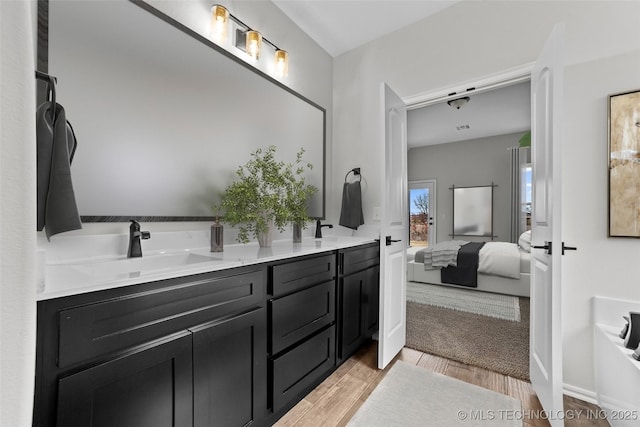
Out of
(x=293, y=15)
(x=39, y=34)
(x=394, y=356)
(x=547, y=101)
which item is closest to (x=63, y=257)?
(x=39, y=34)

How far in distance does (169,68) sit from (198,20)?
40cm

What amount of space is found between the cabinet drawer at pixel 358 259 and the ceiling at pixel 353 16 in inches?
78.9

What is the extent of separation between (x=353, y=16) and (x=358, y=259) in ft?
6.89

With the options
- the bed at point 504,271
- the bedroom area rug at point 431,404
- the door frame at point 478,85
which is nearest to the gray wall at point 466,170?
the bed at point 504,271

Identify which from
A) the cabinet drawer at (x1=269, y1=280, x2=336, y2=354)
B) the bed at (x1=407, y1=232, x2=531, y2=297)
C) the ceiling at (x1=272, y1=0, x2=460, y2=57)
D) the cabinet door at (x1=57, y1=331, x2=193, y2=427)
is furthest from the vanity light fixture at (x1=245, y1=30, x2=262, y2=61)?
the bed at (x1=407, y1=232, x2=531, y2=297)

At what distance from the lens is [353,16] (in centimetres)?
241

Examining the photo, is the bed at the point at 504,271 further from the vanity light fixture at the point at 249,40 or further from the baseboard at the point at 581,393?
the vanity light fixture at the point at 249,40

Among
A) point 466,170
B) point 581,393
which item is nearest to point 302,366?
point 581,393

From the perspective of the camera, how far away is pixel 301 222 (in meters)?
1.99

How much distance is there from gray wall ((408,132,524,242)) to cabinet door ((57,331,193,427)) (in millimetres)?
6446

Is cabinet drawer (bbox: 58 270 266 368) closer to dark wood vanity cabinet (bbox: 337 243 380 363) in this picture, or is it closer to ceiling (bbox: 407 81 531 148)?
dark wood vanity cabinet (bbox: 337 243 380 363)

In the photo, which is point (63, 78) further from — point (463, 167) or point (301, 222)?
point (463, 167)

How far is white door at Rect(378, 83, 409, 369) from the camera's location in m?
2.03

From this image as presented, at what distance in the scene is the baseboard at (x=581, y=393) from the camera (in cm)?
169
